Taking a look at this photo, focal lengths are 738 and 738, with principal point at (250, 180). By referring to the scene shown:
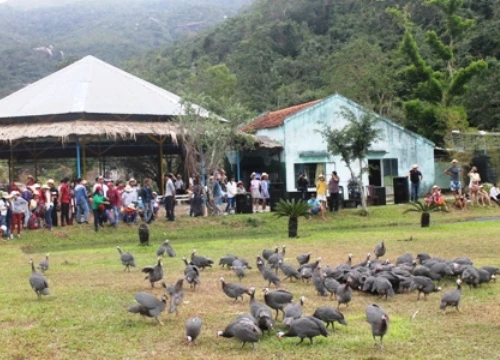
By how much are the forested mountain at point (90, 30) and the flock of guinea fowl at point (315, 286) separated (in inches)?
2550

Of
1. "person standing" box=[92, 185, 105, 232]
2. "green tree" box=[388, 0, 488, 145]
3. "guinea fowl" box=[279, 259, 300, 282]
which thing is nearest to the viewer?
"guinea fowl" box=[279, 259, 300, 282]

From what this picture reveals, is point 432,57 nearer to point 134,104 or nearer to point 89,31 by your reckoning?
point 134,104

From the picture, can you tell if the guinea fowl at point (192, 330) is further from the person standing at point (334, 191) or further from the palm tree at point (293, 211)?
the person standing at point (334, 191)

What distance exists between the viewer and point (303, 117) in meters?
33.0

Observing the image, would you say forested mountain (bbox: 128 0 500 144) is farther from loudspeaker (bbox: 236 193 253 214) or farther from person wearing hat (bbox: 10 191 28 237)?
person wearing hat (bbox: 10 191 28 237)

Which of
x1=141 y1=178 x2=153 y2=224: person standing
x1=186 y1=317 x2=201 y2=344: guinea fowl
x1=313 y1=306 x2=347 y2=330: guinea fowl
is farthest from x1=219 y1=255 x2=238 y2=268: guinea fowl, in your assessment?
x1=141 y1=178 x2=153 y2=224: person standing

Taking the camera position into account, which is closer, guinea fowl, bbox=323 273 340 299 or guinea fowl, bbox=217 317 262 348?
guinea fowl, bbox=217 317 262 348

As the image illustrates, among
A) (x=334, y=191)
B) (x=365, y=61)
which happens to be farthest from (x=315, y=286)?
(x=365, y=61)

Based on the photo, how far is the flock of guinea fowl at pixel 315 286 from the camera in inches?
317

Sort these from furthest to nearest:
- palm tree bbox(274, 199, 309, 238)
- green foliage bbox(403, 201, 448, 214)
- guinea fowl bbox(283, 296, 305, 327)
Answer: green foliage bbox(403, 201, 448, 214), palm tree bbox(274, 199, 309, 238), guinea fowl bbox(283, 296, 305, 327)

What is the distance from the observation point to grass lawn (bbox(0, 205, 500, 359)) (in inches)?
312

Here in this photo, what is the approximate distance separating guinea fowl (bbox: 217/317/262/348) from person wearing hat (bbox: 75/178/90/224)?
16.0 m

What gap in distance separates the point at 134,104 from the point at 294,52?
112ft

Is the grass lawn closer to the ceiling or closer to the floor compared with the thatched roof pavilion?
closer to the floor
